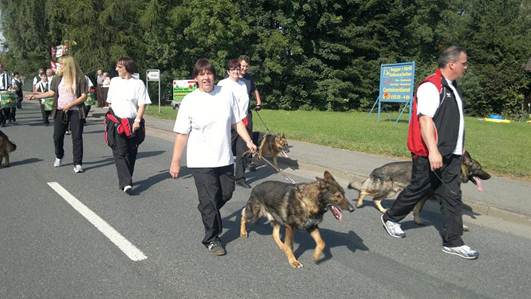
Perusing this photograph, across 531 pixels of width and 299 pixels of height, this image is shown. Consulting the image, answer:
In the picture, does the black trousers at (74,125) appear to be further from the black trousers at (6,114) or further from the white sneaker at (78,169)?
the black trousers at (6,114)

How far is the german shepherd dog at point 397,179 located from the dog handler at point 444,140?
0.90 metres

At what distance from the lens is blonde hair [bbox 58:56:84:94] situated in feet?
25.4

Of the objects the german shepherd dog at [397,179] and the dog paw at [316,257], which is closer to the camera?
the dog paw at [316,257]

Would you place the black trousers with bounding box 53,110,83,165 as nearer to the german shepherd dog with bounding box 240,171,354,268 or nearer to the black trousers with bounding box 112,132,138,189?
the black trousers with bounding box 112,132,138,189

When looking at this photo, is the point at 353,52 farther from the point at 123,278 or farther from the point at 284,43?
the point at 123,278

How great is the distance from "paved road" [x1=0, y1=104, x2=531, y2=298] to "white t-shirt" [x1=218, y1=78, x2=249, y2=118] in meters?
1.54

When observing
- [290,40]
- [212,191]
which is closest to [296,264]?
[212,191]

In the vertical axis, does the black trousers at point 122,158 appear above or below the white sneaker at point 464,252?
above

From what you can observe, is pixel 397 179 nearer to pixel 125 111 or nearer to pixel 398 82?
pixel 125 111

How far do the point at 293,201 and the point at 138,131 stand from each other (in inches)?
144

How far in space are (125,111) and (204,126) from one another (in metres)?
2.97

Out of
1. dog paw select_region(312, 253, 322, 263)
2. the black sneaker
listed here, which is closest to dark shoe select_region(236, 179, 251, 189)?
the black sneaker

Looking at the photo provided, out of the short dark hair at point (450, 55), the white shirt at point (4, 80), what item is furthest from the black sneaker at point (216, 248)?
the white shirt at point (4, 80)

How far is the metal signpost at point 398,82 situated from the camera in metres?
19.2
